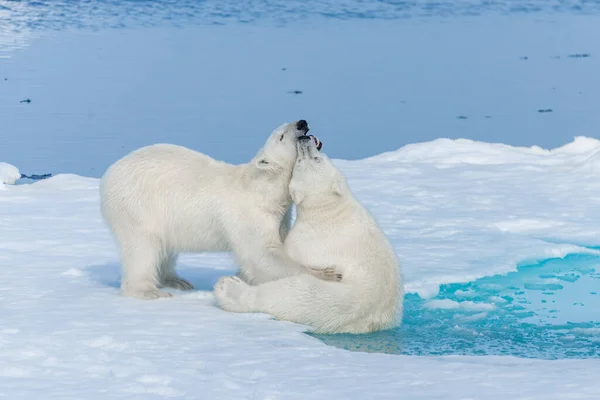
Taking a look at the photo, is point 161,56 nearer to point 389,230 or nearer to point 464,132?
point 464,132

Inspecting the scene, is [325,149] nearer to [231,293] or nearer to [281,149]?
[281,149]

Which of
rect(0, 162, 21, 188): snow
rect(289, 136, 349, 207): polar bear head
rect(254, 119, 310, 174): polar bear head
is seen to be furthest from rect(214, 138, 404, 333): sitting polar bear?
rect(0, 162, 21, 188): snow

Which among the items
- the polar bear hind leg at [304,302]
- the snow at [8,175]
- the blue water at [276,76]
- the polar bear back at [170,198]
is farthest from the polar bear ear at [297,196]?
the blue water at [276,76]

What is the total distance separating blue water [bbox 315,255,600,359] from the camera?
4.86 metres

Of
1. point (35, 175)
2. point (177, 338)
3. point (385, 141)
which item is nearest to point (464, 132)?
point (385, 141)

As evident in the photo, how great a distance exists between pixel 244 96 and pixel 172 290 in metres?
8.65

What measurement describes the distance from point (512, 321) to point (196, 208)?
1.70 m

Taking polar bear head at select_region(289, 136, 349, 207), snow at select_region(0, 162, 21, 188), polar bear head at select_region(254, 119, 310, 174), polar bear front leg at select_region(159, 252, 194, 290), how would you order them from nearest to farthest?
1. polar bear head at select_region(289, 136, 349, 207)
2. polar bear head at select_region(254, 119, 310, 174)
3. polar bear front leg at select_region(159, 252, 194, 290)
4. snow at select_region(0, 162, 21, 188)

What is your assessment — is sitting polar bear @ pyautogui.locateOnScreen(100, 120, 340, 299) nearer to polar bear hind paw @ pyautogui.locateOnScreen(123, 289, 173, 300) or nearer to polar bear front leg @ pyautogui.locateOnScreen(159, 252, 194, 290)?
polar bear hind paw @ pyautogui.locateOnScreen(123, 289, 173, 300)

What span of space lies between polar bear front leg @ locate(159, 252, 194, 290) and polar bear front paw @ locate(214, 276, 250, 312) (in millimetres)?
553

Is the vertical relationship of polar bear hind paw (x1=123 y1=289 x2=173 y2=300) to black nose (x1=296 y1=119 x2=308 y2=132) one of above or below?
below

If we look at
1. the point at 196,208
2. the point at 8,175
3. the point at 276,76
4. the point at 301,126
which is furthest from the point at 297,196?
the point at 276,76

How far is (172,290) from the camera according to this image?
5.73 metres

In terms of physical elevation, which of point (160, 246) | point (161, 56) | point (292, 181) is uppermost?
point (292, 181)
